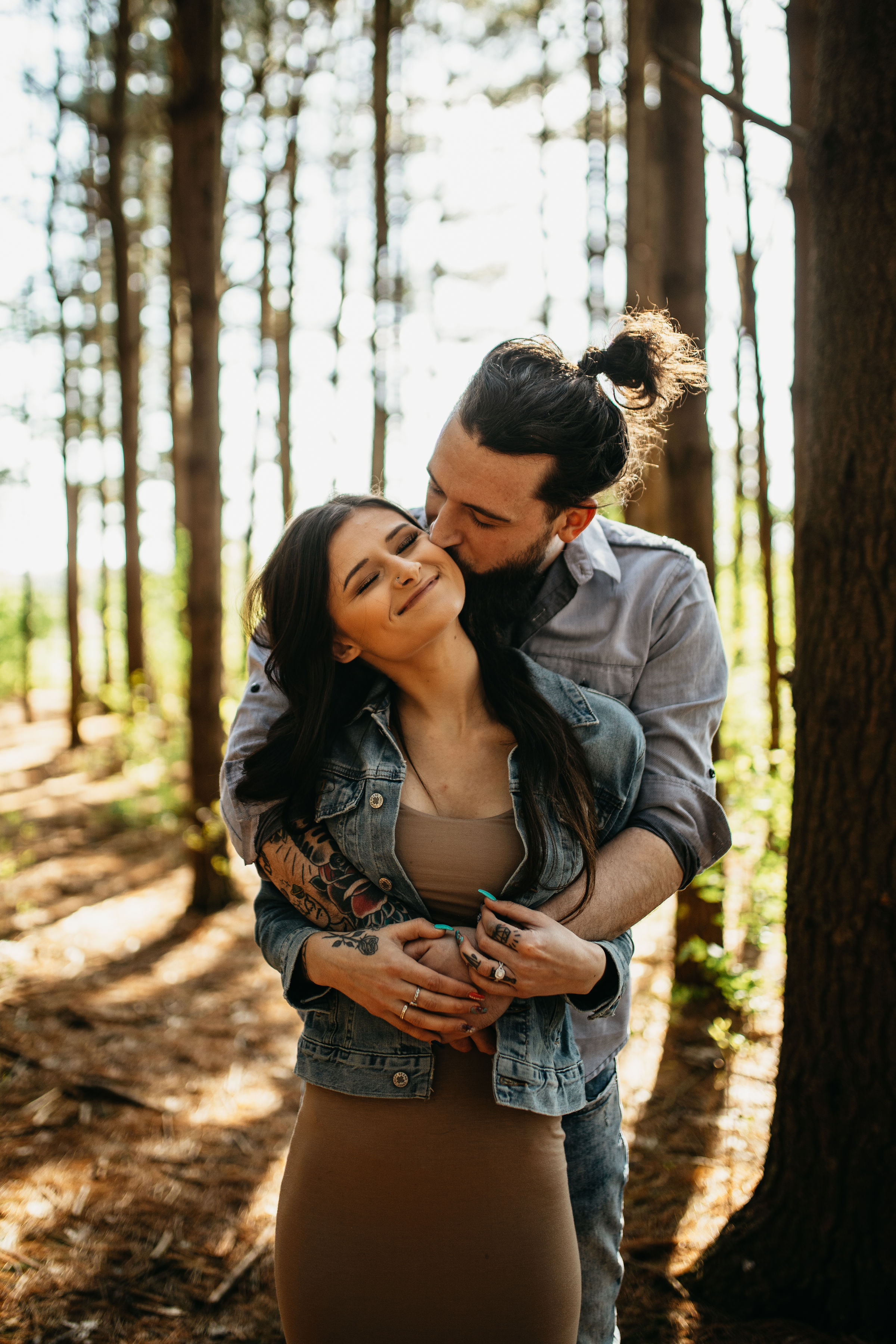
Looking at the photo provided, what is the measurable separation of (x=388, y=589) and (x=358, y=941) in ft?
2.32

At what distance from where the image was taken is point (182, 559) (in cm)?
1171

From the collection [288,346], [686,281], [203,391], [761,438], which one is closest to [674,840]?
[686,281]

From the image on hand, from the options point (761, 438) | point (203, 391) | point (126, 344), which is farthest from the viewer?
point (126, 344)

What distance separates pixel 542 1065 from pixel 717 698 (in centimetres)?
91

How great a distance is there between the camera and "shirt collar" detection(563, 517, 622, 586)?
219cm

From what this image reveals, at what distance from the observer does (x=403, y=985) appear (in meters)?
1.61

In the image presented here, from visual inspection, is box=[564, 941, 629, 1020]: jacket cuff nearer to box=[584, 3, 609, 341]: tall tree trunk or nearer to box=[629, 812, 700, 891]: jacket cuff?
box=[629, 812, 700, 891]: jacket cuff

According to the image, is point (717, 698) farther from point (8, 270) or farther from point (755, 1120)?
point (8, 270)

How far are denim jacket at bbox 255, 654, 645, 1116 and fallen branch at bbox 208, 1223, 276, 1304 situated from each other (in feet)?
5.27

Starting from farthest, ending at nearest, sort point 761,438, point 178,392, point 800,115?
point 178,392 < point 761,438 < point 800,115

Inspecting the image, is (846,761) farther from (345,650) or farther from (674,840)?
(345,650)

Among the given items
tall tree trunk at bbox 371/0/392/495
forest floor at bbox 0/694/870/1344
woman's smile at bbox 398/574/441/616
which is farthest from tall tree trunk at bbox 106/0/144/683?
woman's smile at bbox 398/574/441/616

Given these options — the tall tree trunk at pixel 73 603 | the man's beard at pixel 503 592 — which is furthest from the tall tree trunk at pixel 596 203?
the man's beard at pixel 503 592

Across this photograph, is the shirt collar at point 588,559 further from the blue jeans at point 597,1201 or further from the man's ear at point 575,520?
the blue jeans at point 597,1201
